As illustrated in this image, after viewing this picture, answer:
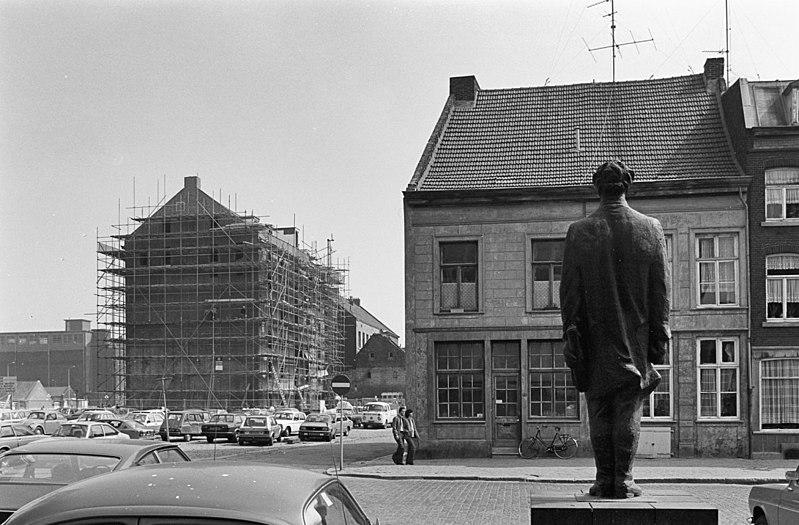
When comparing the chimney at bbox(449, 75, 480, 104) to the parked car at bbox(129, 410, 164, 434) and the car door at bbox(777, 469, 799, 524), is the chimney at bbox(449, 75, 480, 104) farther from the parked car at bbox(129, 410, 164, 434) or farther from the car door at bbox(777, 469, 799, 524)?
the car door at bbox(777, 469, 799, 524)

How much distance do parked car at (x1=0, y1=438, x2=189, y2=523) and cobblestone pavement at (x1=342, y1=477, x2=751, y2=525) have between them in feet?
15.6

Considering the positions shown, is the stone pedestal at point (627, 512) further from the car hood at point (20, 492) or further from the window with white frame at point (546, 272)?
the window with white frame at point (546, 272)

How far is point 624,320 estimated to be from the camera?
8.17 metres

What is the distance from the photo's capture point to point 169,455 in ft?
35.2

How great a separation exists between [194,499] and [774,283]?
85.7ft

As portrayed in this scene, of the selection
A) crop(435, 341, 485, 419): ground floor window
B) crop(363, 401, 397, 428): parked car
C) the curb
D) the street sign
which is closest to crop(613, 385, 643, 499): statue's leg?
the curb

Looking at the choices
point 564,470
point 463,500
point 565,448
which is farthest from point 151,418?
point 463,500

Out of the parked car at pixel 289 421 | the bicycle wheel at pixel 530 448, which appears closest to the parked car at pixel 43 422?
the parked car at pixel 289 421

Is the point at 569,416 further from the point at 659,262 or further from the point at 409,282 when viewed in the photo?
the point at 659,262

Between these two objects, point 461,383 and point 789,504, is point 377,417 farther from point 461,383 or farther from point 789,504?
point 789,504

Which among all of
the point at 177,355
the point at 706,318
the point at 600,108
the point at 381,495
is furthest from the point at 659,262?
the point at 177,355

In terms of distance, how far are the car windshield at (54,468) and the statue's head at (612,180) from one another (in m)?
5.54

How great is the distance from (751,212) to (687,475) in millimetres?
9326

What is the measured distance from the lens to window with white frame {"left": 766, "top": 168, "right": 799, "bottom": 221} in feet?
90.2
